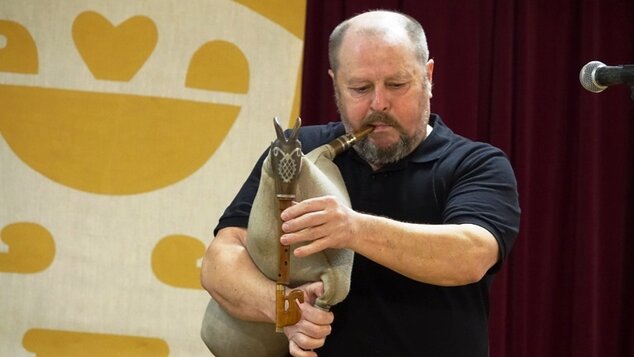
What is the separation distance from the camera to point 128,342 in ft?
10.2

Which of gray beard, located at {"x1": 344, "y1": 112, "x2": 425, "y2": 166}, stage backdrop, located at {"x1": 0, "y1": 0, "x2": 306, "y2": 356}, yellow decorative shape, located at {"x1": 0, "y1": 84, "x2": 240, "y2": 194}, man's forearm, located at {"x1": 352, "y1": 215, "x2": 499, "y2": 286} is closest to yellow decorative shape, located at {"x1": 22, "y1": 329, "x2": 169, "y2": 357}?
stage backdrop, located at {"x1": 0, "y1": 0, "x2": 306, "y2": 356}

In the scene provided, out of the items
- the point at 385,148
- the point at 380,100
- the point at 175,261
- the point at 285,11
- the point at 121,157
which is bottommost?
the point at 175,261

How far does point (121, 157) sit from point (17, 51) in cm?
53

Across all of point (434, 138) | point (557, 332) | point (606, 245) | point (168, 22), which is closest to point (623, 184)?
point (606, 245)

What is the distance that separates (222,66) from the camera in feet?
10.4

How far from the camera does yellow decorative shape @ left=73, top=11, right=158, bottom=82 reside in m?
3.14

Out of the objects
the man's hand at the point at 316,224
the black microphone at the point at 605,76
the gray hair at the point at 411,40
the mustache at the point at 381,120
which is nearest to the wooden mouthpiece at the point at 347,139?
the mustache at the point at 381,120

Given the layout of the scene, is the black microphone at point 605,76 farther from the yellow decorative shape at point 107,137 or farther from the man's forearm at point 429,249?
the yellow decorative shape at point 107,137

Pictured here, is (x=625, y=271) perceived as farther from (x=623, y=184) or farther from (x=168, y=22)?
(x=168, y=22)

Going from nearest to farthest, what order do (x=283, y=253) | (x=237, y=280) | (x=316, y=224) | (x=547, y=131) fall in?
(x=316, y=224)
(x=283, y=253)
(x=237, y=280)
(x=547, y=131)

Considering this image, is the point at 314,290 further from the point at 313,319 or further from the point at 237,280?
the point at 237,280

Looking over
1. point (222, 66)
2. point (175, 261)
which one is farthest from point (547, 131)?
point (175, 261)

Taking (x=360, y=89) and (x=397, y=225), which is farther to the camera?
(x=360, y=89)

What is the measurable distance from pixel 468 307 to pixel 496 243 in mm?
184
